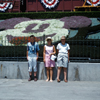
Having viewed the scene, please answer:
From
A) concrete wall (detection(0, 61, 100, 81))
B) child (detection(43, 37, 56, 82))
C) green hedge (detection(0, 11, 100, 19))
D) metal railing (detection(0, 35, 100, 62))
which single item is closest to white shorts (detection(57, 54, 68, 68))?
child (detection(43, 37, 56, 82))

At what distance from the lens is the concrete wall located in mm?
6652

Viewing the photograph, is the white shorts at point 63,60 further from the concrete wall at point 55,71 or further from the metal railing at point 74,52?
the metal railing at point 74,52

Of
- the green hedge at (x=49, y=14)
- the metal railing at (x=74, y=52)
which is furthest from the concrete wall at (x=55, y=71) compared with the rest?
the green hedge at (x=49, y=14)

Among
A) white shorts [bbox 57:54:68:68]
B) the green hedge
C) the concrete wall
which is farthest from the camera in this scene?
the green hedge

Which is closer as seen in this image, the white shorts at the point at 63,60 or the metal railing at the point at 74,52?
the white shorts at the point at 63,60

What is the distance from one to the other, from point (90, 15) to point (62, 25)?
4.79 m

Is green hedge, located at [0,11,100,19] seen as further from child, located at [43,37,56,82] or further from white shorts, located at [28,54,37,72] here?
white shorts, located at [28,54,37,72]

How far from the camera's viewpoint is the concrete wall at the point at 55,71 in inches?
262

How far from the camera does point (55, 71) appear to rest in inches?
267

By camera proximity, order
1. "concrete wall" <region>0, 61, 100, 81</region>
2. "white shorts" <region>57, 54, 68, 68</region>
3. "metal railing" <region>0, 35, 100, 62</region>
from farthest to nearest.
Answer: "metal railing" <region>0, 35, 100, 62</region>, "concrete wall" <region>0, 61, 100, 81</region>, "white shorts" <region>57, 54, 68, 68</region>

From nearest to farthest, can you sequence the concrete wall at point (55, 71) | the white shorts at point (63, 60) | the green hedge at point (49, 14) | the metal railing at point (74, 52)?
the white shorts at point (63, 60) → the concrete wall at point (55, 71) → the metal railing at point (74, 52) → the green hedge at point (49, 14)

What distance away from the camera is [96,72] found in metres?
6.65

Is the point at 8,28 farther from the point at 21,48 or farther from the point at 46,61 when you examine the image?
the point at 46,61

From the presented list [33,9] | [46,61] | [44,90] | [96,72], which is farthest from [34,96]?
[33,9]
